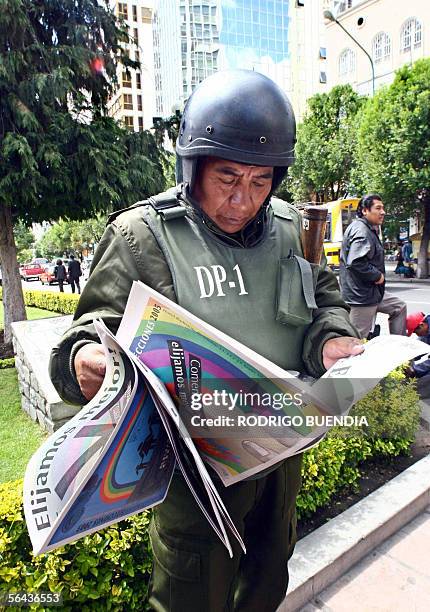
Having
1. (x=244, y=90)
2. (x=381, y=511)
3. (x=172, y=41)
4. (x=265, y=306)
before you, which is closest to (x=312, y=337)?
(x=265, y=306)

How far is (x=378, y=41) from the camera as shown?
33.6 metres

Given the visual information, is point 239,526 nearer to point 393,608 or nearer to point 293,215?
point 293,215

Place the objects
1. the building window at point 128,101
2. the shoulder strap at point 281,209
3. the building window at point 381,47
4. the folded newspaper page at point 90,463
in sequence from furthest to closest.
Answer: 1. the building window at point 128,101
2. the building window at point 381,47
3. the shoulder strap at point 281,209
4. the folded newspaper page at point 90,463

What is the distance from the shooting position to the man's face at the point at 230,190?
121 centimetres

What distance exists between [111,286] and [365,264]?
3910 millimetres

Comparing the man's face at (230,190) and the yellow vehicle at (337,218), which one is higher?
the yellow vehicle at (337,218)

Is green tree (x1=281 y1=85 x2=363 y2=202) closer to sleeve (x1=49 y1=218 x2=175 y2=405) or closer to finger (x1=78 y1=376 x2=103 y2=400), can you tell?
sleeve (x1=49 y1=218 x2=175 y2=405)

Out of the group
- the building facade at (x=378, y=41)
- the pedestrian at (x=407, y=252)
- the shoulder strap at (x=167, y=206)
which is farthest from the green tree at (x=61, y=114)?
the building facade at (x=378, y=41)

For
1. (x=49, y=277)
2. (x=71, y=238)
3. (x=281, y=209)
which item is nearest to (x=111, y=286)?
(x=281, y=209)

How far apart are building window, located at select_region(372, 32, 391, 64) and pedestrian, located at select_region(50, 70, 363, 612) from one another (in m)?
38.5

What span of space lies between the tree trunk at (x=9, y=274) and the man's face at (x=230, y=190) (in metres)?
6.90

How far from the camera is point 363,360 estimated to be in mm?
1084

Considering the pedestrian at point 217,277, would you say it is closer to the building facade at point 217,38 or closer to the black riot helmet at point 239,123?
the black riot helmet at point 239,123

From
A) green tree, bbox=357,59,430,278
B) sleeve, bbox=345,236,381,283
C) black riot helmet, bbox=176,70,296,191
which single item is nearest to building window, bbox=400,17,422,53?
green tree, bbox=357,59,430,278
